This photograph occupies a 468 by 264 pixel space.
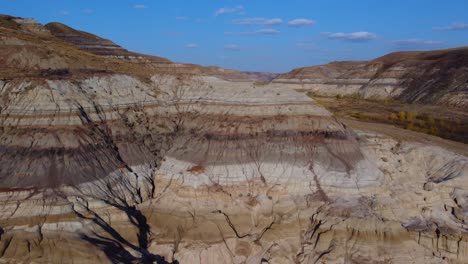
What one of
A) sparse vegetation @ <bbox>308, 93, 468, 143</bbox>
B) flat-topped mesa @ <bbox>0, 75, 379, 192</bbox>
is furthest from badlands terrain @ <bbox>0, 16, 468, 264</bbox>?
sparse vegetation @ <bbox>308, 93, 468, 143</bbox>

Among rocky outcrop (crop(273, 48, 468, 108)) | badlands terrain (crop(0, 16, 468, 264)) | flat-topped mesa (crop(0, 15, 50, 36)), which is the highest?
flat-topped mesa (crop(0, 15, 50, 36))

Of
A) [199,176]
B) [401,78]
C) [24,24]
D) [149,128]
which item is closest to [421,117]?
[401,78]

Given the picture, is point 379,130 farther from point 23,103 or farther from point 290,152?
point 23,103

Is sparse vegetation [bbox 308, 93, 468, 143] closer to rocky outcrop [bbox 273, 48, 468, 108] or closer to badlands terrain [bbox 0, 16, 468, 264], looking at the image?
rocky outcrop [bbox 273, 48, 468, 108]

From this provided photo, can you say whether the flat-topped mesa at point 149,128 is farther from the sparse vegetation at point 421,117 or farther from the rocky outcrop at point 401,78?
the rocky outcrop at point 401,78

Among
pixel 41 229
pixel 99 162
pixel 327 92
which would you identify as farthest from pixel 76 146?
pixel 327 92
